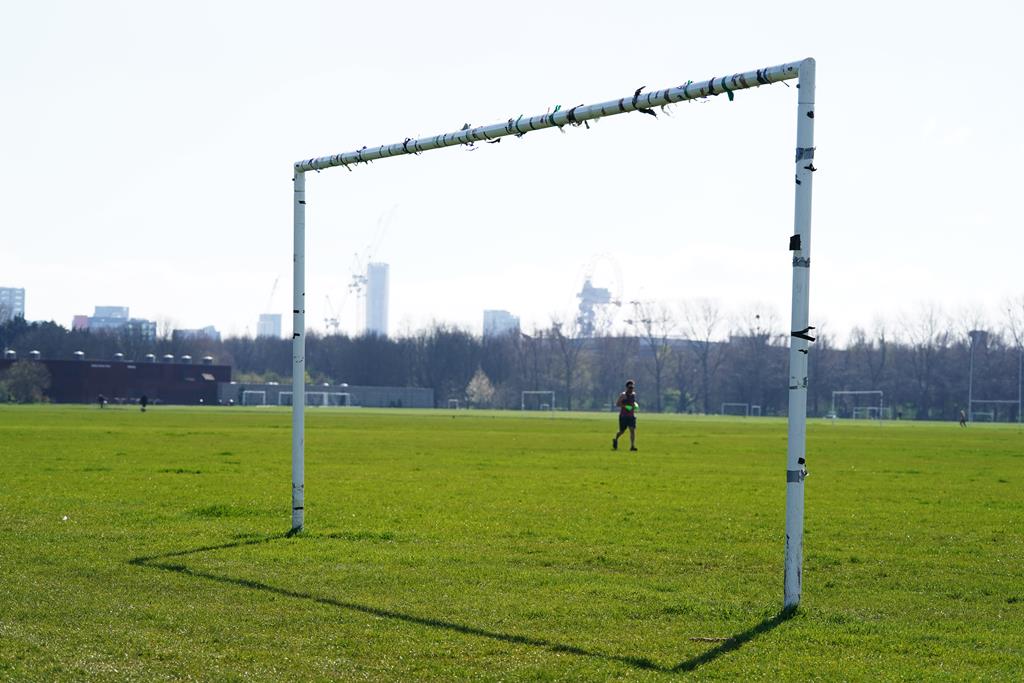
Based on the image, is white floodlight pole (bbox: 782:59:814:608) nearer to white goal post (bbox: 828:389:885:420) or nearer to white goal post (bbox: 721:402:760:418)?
white goal post (bbox: 828:389:885:420)

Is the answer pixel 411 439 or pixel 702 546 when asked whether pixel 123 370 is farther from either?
pixel 702 546

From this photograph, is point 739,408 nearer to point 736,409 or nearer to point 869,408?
point 736,409

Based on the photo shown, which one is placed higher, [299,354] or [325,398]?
[299,354]

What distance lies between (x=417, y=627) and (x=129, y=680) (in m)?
2.24

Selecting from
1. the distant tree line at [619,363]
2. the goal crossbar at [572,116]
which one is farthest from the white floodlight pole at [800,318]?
the distant tree line at [619,363]

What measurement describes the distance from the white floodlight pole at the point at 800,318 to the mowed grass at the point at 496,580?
1.49 feet

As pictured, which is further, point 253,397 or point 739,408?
point 739,408

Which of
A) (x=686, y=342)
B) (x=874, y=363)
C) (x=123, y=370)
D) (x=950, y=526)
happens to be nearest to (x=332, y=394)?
(x=123, y=370)

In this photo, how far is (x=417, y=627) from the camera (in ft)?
28.5

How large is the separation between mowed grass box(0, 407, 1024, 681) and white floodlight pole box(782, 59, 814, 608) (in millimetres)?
453

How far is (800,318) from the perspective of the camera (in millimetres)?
9406

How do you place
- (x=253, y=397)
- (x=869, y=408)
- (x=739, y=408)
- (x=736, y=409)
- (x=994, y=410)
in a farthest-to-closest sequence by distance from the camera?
(x=736, y=409)
(x=739, y=408)
(x=253, y=397)
(x=869, y=408)
(x=994, y=410)

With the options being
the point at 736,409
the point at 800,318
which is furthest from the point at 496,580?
the point at 736,409

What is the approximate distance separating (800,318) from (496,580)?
137 inches
